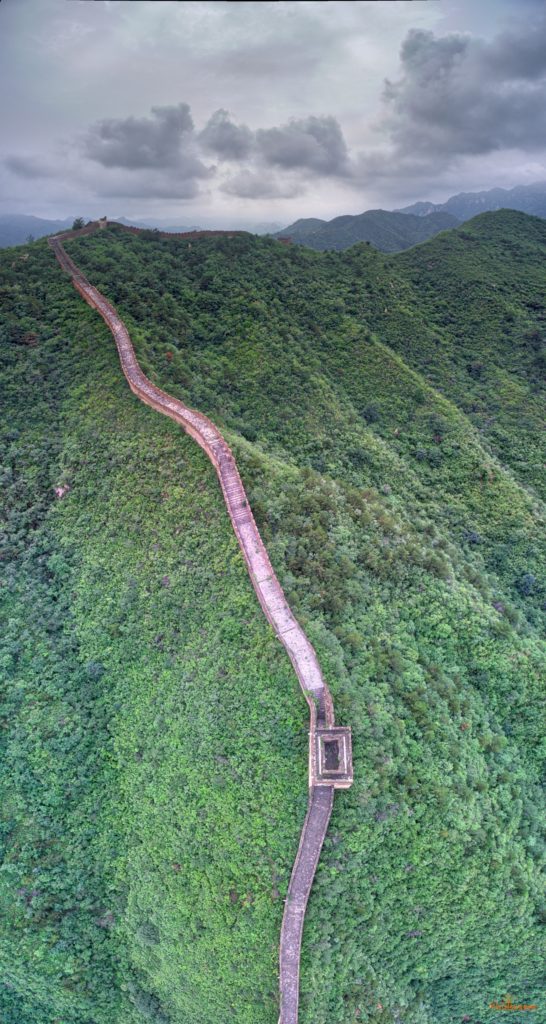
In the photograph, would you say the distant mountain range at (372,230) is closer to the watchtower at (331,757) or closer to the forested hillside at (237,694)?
the forested hillside at (237,694)

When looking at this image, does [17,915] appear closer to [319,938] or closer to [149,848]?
[149,848]

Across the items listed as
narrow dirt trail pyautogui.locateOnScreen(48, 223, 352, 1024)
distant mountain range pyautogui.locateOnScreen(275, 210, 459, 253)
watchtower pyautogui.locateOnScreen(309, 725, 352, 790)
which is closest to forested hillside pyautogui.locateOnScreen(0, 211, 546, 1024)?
narrow dirt trail pyautogui.locateOnScreen(48, 223, 352, 1024)

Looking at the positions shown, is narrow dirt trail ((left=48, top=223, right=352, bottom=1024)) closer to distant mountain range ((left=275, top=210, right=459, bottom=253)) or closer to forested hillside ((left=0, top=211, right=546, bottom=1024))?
forested hillside ((left=0, top=211, right=546, bottom=1024))

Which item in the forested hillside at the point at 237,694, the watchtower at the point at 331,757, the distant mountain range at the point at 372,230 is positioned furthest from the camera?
the distant mountain range at the point at 372,230

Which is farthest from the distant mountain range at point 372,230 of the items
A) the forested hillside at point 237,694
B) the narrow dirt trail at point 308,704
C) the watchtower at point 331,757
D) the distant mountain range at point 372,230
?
the watchtower at point 331,757

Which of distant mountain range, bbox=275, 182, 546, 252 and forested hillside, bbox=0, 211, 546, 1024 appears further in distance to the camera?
distant mountain range, bbox=275, 182, 546, 252

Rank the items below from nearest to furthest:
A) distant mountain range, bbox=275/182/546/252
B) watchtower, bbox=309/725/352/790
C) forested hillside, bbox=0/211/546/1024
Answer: watchtower, bbox=309/725/352/790 → forested hillside, bbox=0/211/546/1024 → distant mountain range, bbox=275/182/546/252

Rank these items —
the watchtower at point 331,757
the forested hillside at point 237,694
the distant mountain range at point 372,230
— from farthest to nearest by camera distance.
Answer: the distant mountain range at point 372,230, the forested hillside at point 237,694, the watchtower at point 331,757
